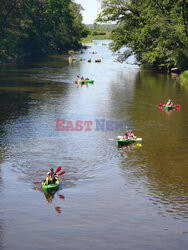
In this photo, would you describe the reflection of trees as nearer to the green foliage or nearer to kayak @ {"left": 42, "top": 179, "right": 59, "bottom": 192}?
kayak @ {"left": 42, "top": 179, "right": 59, "bottom": 192}

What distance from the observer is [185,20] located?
70938 mm

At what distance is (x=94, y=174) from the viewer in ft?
84.2

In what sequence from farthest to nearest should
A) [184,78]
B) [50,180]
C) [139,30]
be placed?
[139,30]
[184,78]
[50,180]

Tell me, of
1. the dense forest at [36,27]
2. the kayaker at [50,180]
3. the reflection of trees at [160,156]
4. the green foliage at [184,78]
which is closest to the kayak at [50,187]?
the kayaker at [50,180]

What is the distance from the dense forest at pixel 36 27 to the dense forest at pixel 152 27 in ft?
107

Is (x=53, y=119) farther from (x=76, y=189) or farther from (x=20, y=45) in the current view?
(x=20, y=45)

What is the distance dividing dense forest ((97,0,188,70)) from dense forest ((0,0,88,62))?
32755 mm

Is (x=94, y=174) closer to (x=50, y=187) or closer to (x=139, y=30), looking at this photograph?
(x=50, y=187)

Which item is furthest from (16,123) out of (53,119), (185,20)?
(185,20)

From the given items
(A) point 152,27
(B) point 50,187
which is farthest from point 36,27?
(B) point 50,187

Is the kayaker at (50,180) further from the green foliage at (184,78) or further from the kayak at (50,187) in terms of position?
the green foliage at (184,78)

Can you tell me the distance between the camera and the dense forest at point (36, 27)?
101 metres

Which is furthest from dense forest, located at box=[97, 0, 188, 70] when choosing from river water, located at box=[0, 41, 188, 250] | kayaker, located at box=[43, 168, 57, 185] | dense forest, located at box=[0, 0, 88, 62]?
kayaker, located at box=[43, 168, 57, 185]

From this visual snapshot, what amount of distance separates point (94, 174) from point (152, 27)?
5122cm
